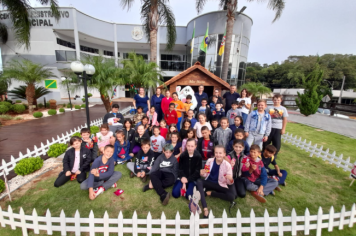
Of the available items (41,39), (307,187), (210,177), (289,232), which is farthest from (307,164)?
(41,39)

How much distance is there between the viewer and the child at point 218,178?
3074mm

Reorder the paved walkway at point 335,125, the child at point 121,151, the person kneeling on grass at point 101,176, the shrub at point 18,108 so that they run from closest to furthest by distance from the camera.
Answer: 1. the person kneeling on grass at point 101,176
2. the child at point 121,151
3. the paved walkway at point 335,125
4. the shrub at point 18,108

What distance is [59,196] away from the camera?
3312 millimetres

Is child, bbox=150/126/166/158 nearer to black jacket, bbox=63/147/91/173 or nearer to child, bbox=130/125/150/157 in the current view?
child, bbox=130/125/150/157

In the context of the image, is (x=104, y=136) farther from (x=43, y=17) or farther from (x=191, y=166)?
(x=43, y=17)

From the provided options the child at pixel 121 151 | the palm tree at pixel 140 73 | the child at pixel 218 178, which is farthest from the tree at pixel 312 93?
the child at pixel 121 151

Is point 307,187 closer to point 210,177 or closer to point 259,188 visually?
point 259,188

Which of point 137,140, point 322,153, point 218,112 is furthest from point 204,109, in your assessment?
point 322,153

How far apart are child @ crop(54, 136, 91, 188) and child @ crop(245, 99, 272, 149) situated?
14.7 feet

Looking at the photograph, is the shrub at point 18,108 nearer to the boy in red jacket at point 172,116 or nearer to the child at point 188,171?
the boy in red jacket at point 172,116

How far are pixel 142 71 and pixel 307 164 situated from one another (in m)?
8.14

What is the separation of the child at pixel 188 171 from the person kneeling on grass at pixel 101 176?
1.50m

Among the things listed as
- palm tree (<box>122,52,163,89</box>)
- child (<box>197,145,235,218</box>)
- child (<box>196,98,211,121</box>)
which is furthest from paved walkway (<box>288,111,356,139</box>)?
palm tree (<box>122,52,163,89</box>)

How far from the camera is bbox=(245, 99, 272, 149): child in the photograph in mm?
4348
